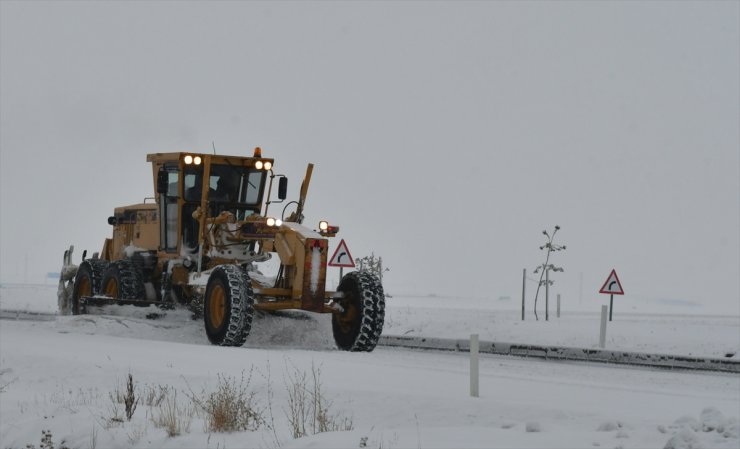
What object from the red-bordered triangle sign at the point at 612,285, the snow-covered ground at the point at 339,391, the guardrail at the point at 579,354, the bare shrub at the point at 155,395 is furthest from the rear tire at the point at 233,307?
the red-bordered triangle sign at the point at 612,285

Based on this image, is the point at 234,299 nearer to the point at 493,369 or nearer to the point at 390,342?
the point at 493,369

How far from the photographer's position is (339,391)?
1135cm

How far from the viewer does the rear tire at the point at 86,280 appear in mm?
22580

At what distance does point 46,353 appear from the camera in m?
15.6

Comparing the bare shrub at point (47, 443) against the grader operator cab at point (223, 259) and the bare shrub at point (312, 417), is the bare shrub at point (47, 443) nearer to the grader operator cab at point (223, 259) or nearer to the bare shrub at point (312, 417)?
the bare shrub at point (312, 417)

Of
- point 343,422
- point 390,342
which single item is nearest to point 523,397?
point 343,422

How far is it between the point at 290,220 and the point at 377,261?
28220mm

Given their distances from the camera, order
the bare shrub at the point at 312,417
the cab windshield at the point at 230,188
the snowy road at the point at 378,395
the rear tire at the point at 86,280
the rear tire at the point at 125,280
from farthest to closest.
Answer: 1. the rear tire at the point at 86,280
2. the rear tire at the point at 125,280
3. the cab windshield at the point at 230,188
4. the bare shrub at the point at 312,417
5. the snowy road at the point at 378,395

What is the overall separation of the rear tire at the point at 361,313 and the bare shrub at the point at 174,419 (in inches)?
267

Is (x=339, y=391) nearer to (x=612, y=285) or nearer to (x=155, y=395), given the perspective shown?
(x=155, y=395)

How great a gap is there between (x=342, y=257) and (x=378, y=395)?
13.6 metres

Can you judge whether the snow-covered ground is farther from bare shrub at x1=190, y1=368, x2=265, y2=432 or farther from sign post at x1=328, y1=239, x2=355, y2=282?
sign post at x1=328, y1=239, x2=355, y2=282

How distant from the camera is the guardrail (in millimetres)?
16969

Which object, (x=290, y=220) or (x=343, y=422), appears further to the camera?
(x=290, y=220)
